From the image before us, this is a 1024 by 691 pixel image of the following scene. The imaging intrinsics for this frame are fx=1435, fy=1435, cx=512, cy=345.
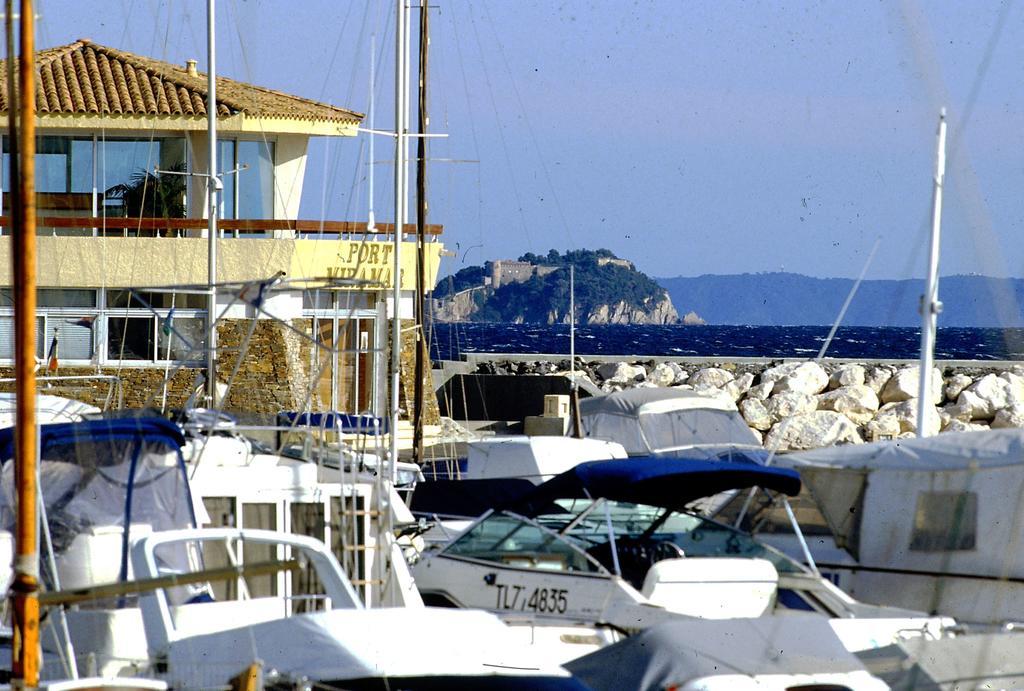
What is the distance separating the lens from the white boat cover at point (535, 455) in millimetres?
21531

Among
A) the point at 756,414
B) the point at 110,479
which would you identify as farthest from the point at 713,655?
the point at 756,414

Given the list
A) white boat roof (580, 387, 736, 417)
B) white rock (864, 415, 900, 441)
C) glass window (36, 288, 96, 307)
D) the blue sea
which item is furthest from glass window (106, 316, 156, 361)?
the blue sea

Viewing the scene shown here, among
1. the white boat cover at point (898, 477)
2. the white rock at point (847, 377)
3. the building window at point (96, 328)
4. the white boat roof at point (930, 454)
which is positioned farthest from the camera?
the white rock at point (847, 377)

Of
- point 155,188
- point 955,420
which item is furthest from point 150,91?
point 955,420

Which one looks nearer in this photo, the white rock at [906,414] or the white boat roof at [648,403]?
the white boat roof at [648,403]

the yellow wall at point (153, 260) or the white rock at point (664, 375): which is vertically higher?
the yellow wall at point (153, 260)

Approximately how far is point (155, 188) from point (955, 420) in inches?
786

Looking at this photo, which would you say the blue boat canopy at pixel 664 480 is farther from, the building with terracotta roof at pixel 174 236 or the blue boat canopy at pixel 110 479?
the building with terracotta roof at pixel 174 236

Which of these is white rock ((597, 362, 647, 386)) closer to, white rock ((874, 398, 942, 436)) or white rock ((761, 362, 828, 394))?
white rock ((761, 362, 828, 394))

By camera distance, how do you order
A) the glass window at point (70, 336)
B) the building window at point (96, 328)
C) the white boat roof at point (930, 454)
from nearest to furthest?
1. the white boat roof at point (930, 454)
2. the building window at point (96, 328)
3. the glass window at point (70, 336)

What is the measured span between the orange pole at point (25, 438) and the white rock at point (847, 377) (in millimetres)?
34990

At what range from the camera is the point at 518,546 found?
45.5 feet

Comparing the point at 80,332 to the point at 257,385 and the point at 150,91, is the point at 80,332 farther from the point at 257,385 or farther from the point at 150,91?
the point at 150,91

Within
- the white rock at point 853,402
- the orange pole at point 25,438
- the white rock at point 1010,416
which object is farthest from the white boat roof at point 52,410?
the white rock at point 1010,416
